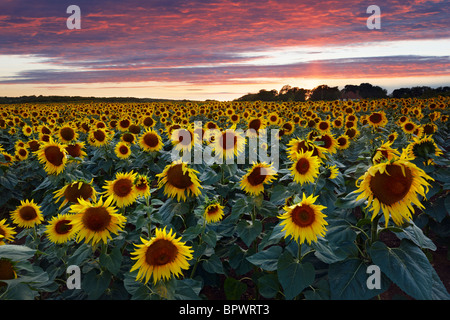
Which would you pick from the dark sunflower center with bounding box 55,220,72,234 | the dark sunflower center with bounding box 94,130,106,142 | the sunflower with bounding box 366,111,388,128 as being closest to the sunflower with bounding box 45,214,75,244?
the dark sunflower center with bounding box 55,220,72,234

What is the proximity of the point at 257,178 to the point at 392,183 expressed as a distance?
1.66m

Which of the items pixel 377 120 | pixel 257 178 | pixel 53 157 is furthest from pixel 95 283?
pixel 377 120

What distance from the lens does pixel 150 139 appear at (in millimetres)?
7348

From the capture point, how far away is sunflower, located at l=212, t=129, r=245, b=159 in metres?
5.00

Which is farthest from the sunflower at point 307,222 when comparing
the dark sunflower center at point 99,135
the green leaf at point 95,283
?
the dark sunflower center at point 99,135

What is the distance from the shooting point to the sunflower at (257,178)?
3832 millimetres

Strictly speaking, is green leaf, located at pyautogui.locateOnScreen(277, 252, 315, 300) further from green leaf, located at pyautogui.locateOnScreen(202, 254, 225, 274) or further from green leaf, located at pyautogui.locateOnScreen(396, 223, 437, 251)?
green leaf, located at pyautogui.locateOnScreen(202, 254, 225, 274)

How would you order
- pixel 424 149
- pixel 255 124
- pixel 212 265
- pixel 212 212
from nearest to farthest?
pixel 212 212, pixel 212 265, pixel 424 149, pixel 255 124

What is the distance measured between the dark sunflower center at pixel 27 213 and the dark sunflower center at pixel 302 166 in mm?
3884

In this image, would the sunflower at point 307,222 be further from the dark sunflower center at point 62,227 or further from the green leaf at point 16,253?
the dark sunflower center at point 62,227

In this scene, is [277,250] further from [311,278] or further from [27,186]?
[27,186]

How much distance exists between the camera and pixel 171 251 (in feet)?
8.79

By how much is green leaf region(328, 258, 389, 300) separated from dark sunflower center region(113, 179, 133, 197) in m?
2.78

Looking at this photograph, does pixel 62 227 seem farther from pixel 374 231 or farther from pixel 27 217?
pixel 374 231
